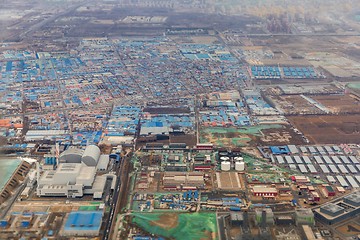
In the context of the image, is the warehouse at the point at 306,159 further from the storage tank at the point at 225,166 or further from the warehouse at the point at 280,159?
the storage tank at the point at 225,166

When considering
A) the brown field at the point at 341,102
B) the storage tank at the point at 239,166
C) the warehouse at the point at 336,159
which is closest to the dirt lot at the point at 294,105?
the brown field at the point at 341,102

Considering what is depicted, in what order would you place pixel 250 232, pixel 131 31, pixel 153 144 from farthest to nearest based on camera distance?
pixel 131 31 < pixel 153 144 < pixel 250 232

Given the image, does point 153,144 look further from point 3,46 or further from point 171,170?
point 3,46

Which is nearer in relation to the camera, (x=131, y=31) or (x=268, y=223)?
(x=268, y=223)

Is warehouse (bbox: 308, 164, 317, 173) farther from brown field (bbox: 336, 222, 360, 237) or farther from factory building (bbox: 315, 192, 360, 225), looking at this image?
brown field (bbox: 336, 222, 360, 237)

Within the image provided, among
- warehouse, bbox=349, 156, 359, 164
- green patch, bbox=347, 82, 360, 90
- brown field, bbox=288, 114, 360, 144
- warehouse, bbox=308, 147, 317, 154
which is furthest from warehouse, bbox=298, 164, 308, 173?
green patch, bbox=347, 82, 360, 90

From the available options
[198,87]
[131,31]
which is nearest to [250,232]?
[198,87]
